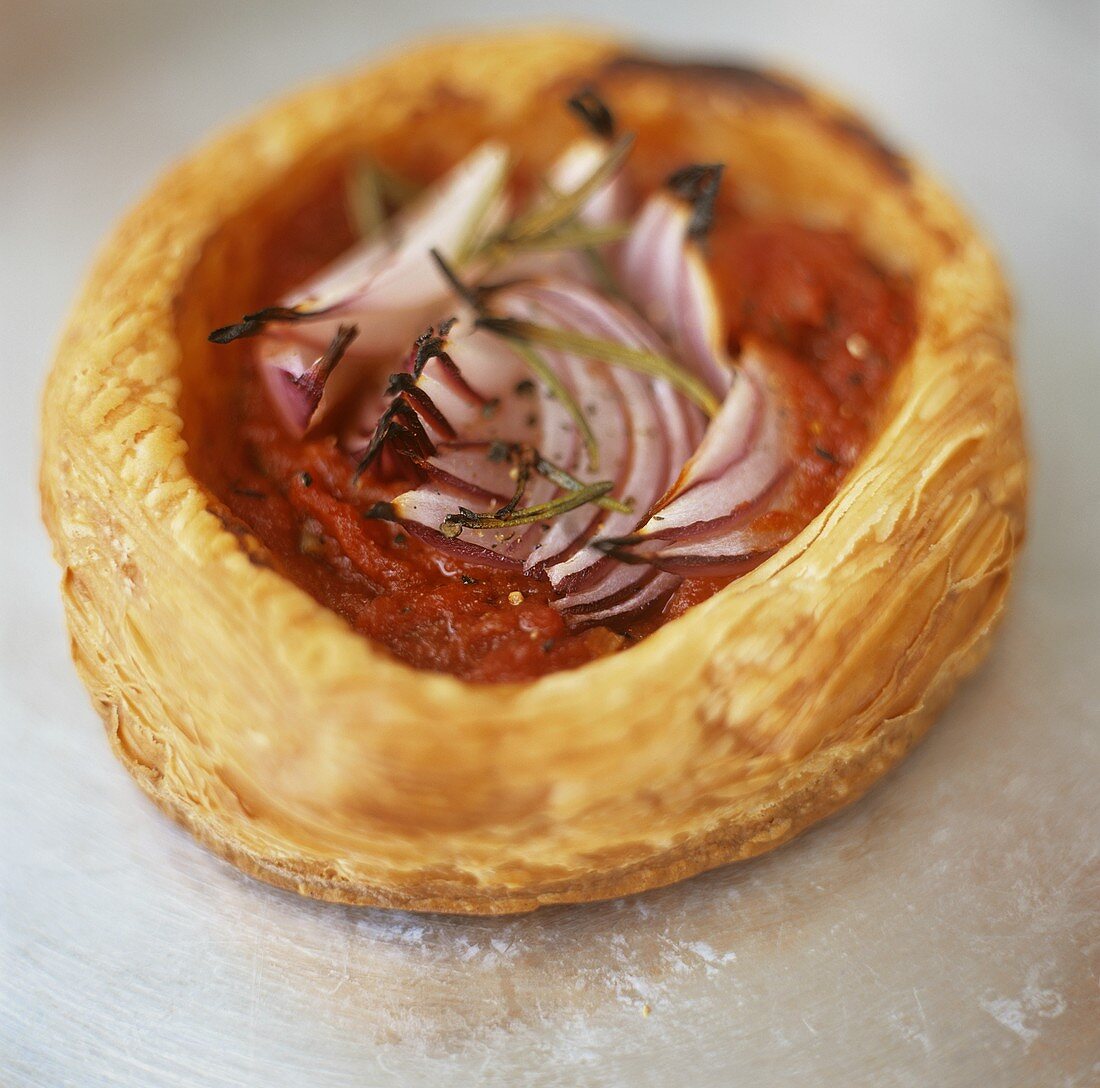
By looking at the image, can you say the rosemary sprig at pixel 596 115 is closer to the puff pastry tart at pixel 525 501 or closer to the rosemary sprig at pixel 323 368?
the puff pastry tart at pixel 525 501

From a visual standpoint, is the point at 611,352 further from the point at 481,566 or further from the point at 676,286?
the point at 481,566

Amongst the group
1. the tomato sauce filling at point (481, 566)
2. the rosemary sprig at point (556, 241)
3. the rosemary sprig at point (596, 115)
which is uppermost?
the rosemary sprig at point (596, 115)

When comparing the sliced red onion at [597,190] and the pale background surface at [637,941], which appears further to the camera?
the sliced red onion at [597,190]

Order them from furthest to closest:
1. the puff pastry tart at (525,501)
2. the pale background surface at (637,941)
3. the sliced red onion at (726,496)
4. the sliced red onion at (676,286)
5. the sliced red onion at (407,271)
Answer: the sliced red onion at (676,286) → the sliced red onion at (407,271) → the pale background surface at (637,941) → the sliced red onion at (726,496) → the puff pastry tart at (525,501)

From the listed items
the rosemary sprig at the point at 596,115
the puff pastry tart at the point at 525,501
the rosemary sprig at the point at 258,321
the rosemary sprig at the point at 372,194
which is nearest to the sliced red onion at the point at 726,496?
the puff pastry tart at the point at 525,501

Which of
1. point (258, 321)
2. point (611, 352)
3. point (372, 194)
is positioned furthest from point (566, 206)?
point (258, 321)

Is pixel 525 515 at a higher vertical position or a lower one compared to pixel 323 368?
lower

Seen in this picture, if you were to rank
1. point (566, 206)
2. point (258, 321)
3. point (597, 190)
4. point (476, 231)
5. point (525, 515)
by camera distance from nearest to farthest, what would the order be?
1. point (525, 515)
2. point (258, 321)
3. point (566, 206)
4. point (476, 231)
5. point (597, 190)
